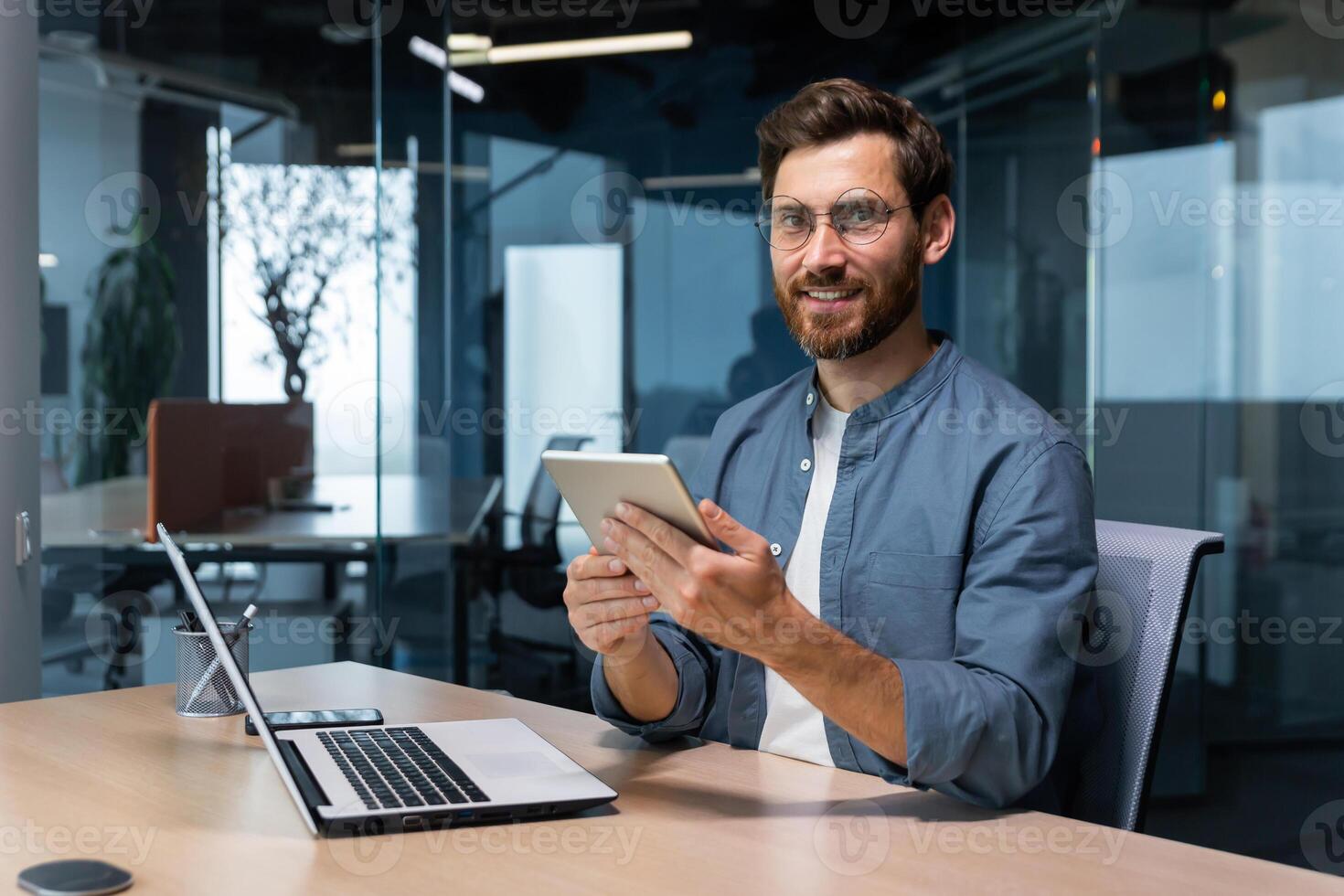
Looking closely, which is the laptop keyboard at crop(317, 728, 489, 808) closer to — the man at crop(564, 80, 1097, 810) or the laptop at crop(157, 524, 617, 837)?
the laptop at crop(157, 524, 617, 837)

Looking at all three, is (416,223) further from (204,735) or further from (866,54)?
(204,735)

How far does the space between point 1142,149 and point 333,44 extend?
267 centimetres

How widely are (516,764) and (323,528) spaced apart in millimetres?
2544

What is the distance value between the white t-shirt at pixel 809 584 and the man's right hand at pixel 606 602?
0.24 meters

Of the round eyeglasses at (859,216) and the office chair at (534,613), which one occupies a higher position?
the round eyeglasses at (859,216)

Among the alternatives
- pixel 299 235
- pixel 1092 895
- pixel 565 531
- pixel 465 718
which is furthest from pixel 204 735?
pixel 299 235

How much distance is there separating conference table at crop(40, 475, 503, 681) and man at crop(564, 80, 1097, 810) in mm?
2126

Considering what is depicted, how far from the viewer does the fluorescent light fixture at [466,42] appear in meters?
3.86

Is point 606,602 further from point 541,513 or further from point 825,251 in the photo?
point 541,513

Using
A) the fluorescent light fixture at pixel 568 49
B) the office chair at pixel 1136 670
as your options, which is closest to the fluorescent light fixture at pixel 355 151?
the fluorescent light fixture at pixel 568 49

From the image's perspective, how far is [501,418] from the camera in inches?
153

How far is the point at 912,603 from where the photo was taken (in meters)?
1.49

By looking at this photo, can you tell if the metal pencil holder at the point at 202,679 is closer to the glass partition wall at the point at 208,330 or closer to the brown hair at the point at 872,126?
the brown hair at the point at 872,126

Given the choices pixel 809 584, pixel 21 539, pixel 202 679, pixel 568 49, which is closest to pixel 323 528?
pixel 21 539
